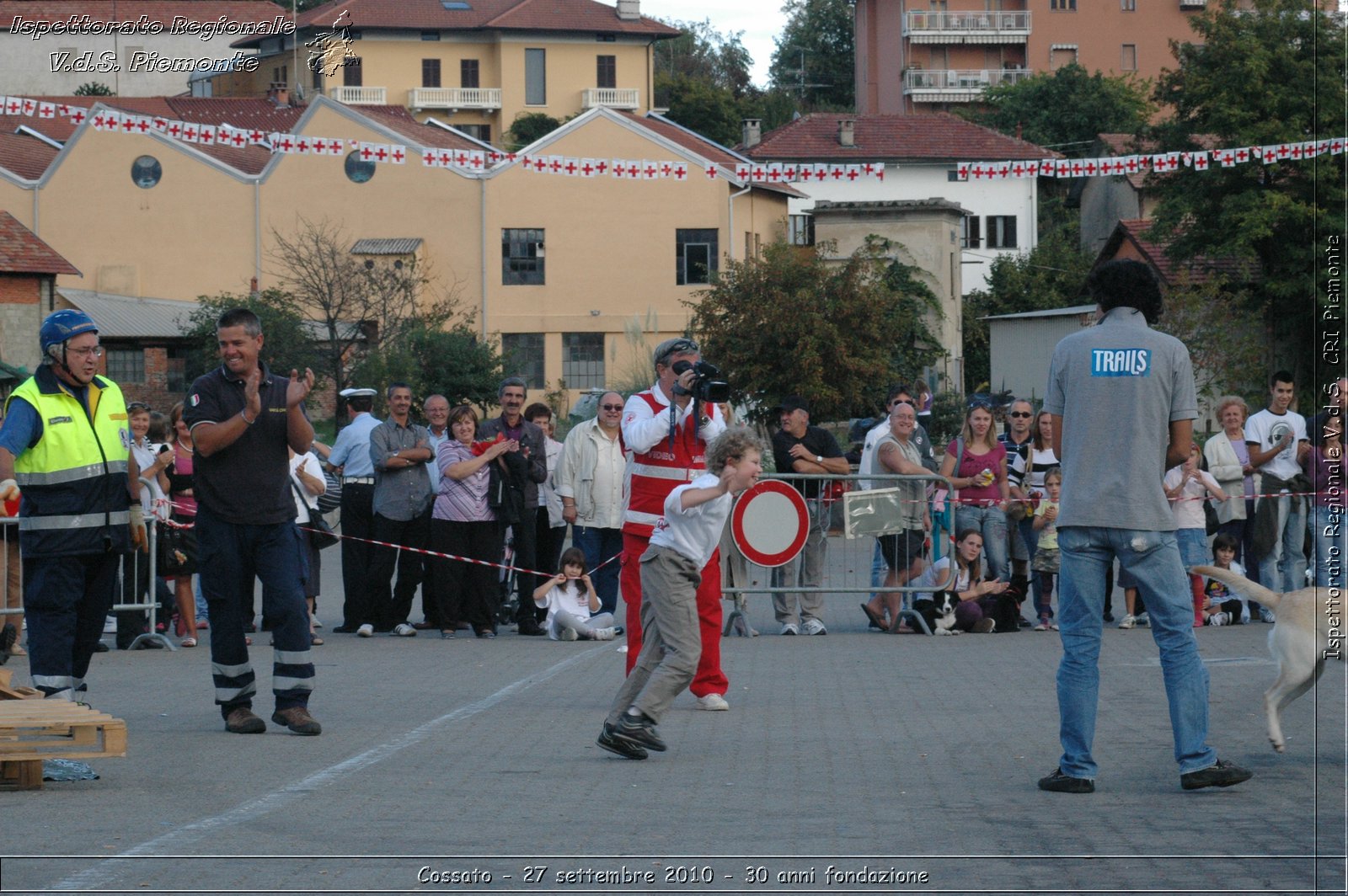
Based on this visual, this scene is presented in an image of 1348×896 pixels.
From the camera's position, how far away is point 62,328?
7844mm

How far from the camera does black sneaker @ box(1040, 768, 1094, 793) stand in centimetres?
684

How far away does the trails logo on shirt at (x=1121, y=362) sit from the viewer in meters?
6.88

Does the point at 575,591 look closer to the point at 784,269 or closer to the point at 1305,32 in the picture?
the point at 784,269

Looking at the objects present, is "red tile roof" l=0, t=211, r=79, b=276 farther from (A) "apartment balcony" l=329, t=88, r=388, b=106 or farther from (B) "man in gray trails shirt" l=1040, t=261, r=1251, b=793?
(A) "apartment balcony" l=329, t=88, r=388, b=106

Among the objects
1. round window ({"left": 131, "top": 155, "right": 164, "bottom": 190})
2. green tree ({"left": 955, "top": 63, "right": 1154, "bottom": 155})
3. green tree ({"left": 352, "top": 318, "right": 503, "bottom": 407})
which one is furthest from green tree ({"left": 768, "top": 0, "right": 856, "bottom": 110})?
green tree ({"left": 352, "top": 318, "right": 503, "bottom": 407})

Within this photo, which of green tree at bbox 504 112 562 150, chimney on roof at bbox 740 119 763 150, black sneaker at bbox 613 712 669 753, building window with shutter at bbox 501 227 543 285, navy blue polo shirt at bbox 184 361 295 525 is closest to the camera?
black sneaker at bbox 613 712 669 753

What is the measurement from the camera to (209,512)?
852 cm

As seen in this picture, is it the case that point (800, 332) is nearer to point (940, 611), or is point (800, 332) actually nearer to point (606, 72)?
point (940, 611)

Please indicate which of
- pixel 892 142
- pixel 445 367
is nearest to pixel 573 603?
pixel 445 367

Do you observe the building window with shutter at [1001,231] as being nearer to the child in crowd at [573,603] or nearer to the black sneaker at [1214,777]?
the child in crowd at [573,603]

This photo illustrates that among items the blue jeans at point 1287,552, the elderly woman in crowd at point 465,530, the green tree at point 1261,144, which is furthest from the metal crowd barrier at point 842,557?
the green tree at point 1261,144

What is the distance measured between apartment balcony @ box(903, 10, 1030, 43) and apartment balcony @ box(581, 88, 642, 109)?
21.2 m

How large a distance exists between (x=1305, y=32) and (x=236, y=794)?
43.9m

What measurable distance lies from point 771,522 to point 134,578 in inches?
211
